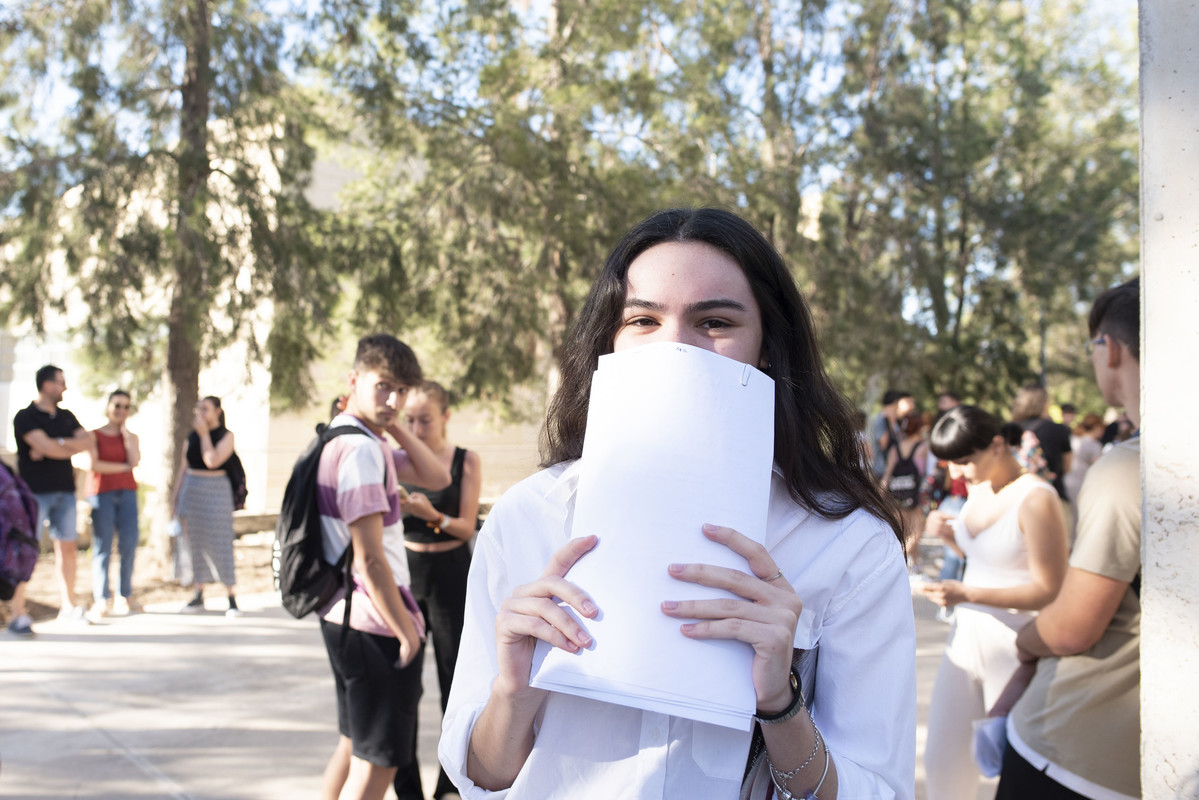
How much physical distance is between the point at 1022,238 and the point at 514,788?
876 inches

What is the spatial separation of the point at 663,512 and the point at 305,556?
2.42 metres

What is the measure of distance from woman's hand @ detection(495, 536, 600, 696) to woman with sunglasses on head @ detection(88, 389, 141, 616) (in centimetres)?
700

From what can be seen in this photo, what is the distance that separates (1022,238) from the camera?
20781mm

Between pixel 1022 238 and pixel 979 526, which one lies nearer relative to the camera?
pixel 979 526

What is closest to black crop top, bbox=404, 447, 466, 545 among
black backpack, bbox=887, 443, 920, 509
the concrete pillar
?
the concrete pillar

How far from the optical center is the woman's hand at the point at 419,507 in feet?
13.9

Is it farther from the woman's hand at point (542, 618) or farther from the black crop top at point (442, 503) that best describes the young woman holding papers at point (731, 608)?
the black crop top at point (442, 503)

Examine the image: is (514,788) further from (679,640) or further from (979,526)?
(979,526)

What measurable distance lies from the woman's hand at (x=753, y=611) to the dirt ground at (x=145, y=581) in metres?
7.55

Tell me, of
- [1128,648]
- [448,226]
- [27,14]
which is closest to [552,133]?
[448,226]

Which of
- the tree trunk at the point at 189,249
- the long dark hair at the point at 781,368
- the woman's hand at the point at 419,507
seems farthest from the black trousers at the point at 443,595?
the tree trunk at the point at 189,249

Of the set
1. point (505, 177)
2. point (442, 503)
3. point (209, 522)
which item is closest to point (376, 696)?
point (442, 503)

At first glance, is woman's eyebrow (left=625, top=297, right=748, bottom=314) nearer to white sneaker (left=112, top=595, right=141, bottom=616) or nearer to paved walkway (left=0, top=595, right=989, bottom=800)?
paved walkway (left=0, top=595, right=989, bottom=800)

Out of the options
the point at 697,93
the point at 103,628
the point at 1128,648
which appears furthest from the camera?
the point at 697,93
